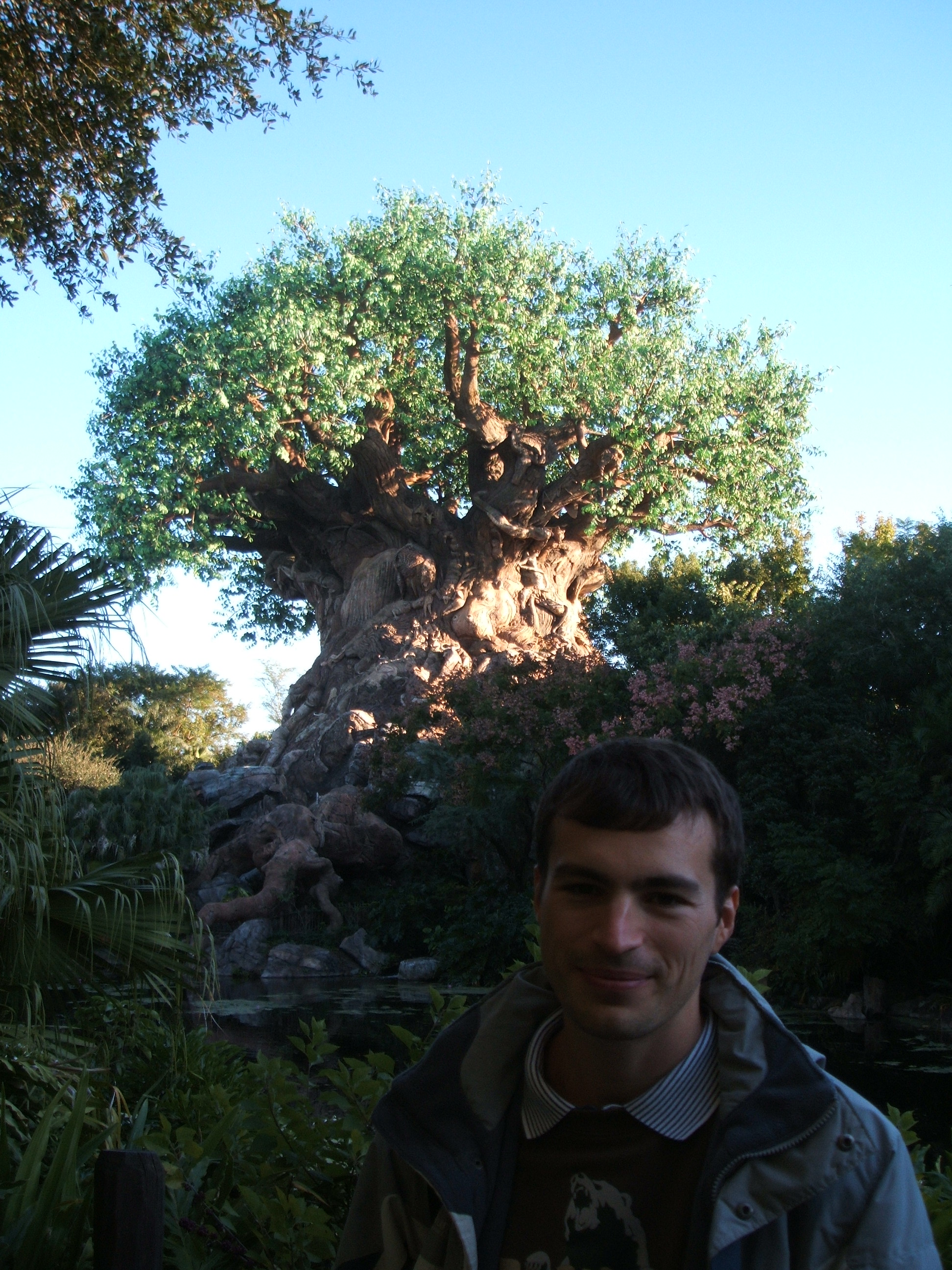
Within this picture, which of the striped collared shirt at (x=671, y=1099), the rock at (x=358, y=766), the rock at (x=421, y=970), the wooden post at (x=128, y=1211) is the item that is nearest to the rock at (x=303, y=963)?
the rock at (x=421, y=970)

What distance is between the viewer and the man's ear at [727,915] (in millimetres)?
1621

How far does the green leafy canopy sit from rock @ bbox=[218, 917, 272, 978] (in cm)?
720

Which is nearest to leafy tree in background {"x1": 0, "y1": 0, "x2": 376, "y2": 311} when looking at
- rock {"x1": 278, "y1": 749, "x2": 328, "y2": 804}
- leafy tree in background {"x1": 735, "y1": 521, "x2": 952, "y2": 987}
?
leafy tree in background {"x1": 735, "y1": 521, "x2": 952, "y2": 987}

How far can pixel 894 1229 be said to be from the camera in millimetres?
1280

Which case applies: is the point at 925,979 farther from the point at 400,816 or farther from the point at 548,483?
the point at 548,483

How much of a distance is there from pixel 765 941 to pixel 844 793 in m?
1.98

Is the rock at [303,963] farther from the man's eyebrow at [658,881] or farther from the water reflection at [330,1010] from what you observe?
the man's eyebrow at [658,881]

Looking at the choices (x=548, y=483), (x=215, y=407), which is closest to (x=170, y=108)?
(x=215, y=407)

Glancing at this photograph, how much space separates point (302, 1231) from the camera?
2.27 metres

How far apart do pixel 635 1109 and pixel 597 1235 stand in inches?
6.1

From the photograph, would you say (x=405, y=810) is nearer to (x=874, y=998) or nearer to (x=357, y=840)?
(x=357, y=840)

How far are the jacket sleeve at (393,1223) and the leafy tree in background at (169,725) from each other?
2240 cm

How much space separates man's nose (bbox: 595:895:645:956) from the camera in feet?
4.87

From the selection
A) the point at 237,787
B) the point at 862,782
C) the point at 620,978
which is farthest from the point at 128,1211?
the point at 237,787
